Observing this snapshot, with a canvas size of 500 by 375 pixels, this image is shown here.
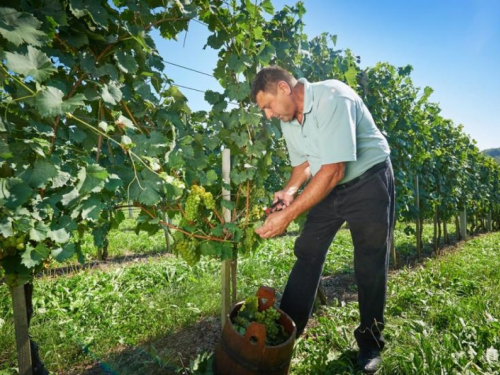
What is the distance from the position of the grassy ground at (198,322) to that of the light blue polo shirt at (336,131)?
1.32m

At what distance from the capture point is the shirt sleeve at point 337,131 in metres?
1.78

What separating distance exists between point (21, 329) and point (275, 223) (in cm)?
159

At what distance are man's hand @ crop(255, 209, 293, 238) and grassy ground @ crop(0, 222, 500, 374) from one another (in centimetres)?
99

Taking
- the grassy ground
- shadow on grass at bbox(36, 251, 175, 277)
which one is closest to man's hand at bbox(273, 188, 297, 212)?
the grassy ground

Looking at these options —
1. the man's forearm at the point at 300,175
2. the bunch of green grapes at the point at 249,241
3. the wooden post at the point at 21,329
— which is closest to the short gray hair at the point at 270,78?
the man's forearm at the point at 300,175

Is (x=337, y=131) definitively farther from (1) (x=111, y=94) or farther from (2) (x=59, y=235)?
(2) (x=59, y=235)

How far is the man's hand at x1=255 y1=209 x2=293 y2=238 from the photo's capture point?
1872mm

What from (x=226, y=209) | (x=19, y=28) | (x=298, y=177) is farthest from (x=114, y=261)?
(x=19, y=28)

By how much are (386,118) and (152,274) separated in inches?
176

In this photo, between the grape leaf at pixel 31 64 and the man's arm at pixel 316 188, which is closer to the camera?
the grape leaf at pixel 31 64

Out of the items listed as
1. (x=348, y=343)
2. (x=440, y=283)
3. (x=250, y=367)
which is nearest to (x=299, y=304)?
(x=348, y=343)

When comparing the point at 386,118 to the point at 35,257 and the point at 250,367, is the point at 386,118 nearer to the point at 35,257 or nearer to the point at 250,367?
the point at 250,367

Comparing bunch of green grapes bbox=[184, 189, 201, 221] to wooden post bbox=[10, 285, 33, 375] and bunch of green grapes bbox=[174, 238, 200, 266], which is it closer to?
bunch of green grapes bbox=[174, 238, 200, 266]

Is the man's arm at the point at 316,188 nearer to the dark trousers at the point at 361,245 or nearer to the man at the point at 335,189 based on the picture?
the man at the point at 335,189
